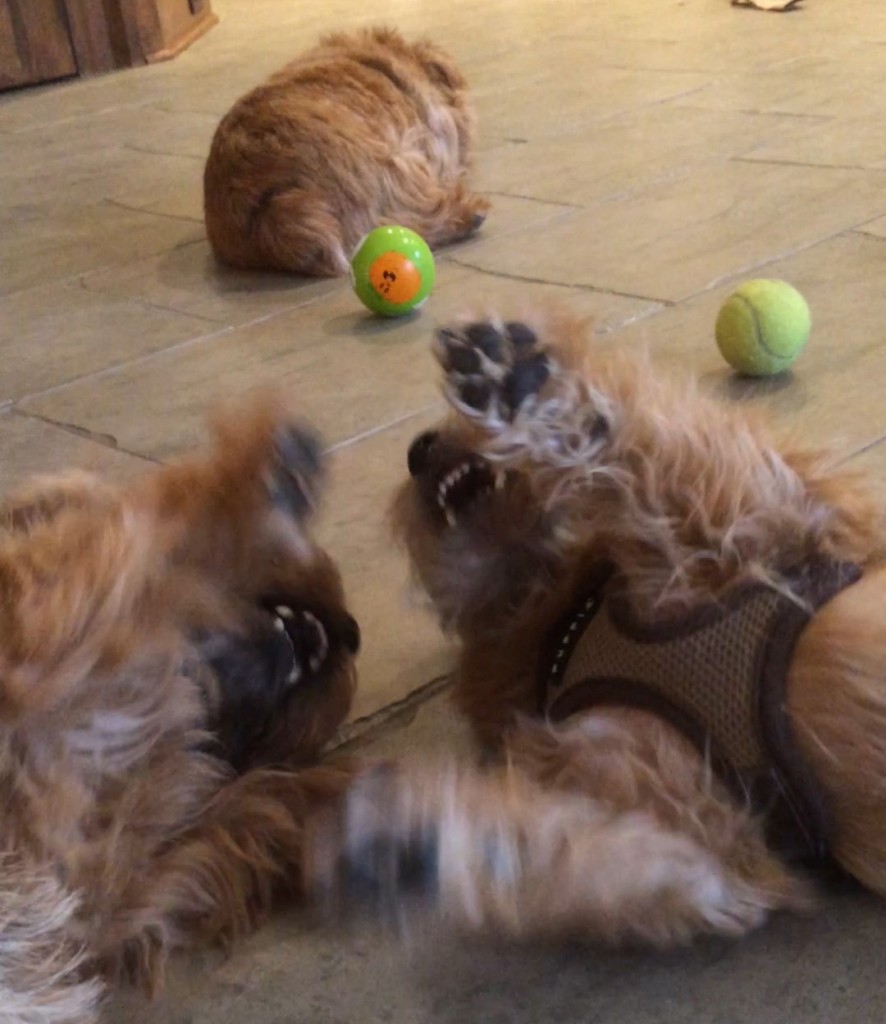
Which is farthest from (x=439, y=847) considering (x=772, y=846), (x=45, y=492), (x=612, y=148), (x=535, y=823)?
(x=612, y=148)

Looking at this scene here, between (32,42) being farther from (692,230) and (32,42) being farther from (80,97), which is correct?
(692,230)

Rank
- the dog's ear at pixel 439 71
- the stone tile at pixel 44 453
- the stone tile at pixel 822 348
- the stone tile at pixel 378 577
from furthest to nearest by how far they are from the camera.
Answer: the dog's ear at pixel 439 71 < the stone tile at pixel 44 453 < the stone tile at pixel 822 348 < the stone tile at pixel 378 577

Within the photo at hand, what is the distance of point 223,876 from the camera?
4.22 ft

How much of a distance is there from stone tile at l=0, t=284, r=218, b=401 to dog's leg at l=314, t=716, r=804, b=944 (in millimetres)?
2010

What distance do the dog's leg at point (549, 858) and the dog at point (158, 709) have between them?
0.68ft

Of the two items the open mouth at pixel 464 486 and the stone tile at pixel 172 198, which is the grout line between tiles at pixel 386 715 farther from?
the stone tile at pixel 172 198

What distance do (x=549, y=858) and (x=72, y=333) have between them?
8.02 ft

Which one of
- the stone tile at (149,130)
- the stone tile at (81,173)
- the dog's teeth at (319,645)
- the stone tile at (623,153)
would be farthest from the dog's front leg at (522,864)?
the stone tile at (149,130)

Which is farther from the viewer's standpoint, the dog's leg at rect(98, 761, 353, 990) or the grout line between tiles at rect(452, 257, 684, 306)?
the grout line between tiles at rect(452, 257, 684, 306)

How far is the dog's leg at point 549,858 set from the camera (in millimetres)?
1106

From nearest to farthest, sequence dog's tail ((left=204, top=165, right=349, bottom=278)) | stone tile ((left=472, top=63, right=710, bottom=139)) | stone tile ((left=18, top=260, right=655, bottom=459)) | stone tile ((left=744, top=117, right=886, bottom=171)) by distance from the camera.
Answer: stone tile ((left=18, top=260, right=655, bottom=459)), dog's tail ((left=204, top=165, right=349, bottom=278)), stone tile ((left=744, top=117, right=886, bottom=171)), stone tile ((left=472, top=63, right=710, bottom=139))

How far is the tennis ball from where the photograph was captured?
3.03 m

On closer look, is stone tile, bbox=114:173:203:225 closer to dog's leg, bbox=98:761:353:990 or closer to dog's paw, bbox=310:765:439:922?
dog's leg, bbox=98:761:353:990

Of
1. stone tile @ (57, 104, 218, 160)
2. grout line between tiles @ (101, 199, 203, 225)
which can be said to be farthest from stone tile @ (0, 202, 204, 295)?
stone tile @ (57, 104, 218, 160)
